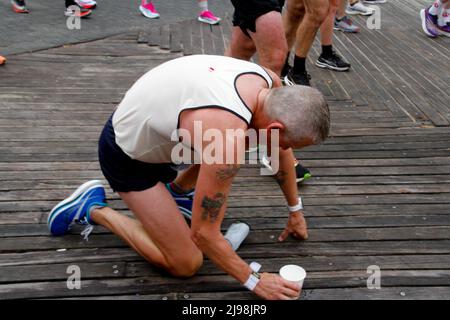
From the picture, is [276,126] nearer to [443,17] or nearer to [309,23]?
[309,23]

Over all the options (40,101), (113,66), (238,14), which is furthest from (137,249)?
(113,66)

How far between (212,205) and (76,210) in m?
0.93

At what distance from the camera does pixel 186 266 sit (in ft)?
7.34

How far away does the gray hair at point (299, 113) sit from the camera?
6.07ft

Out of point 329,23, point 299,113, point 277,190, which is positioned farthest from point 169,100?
point 329,23

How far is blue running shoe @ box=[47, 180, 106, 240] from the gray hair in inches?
45.6

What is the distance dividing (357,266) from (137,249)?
1.09 metres

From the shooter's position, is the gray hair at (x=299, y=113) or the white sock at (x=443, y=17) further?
the white sock at (x=443, y=17)

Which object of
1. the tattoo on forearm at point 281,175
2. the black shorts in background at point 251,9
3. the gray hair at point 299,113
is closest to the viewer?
the gray hair at point 299,113

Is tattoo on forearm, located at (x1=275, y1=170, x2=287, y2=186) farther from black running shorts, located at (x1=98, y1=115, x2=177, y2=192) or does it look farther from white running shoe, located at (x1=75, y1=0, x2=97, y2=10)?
white running shoe, located at (x1=75, y1=0, x2=97, y2=10)

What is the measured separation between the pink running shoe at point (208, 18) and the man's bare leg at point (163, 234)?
483cm

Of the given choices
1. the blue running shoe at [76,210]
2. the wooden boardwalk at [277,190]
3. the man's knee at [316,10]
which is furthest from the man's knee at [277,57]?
the blue running shoe at [76,210]

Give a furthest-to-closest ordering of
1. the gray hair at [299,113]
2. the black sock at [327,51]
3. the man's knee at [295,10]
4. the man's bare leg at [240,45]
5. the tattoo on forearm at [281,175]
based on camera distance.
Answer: the black sock at [327,51], the man's knee at [295,10], the man's bare leg at [240,45], the tattoo on forearm at [281,175], the gray hair at [299,113]

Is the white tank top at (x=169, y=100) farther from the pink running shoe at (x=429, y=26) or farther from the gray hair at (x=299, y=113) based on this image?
the pink running shoe at (x=429, y=26)
